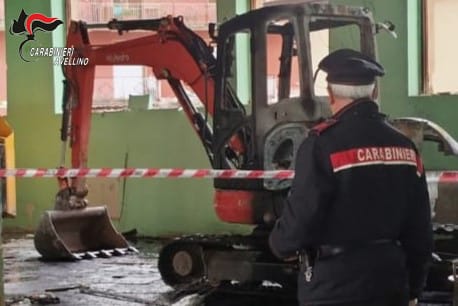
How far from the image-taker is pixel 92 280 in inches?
308

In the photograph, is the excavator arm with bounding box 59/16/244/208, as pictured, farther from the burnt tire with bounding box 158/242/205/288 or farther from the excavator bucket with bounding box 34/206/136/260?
the burnt tire with bounding box 158/242/205/288

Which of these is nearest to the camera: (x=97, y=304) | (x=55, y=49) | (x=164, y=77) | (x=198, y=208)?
(x=97, y=304)

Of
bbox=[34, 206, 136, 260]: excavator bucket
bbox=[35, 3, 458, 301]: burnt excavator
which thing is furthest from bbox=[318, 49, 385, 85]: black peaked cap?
bbox=[34, 206, 136, 260]: excavator bucket

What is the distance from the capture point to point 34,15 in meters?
11.6

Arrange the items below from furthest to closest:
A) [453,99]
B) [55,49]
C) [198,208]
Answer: [55,49] → [198,208] → [453,99]

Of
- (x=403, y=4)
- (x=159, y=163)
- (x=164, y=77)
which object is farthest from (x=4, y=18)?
(x=403, y=4)

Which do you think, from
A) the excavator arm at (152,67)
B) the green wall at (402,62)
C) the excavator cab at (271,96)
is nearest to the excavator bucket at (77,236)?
the excavator arm at (152,67)

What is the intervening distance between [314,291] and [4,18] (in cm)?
958

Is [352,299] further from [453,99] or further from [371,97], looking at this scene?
[453,99]

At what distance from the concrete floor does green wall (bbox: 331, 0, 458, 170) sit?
2.94 metres

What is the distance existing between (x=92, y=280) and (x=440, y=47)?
413 centimetres

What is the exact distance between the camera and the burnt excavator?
6.48 metres

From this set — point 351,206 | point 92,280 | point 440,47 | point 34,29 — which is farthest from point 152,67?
point 351,206

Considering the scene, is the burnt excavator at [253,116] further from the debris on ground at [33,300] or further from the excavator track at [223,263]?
the debris on ground at [33,300]
